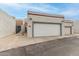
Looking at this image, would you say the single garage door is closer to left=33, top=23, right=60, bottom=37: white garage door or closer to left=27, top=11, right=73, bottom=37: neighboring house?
left=27, top=11, right=73, bottom=37: neighboring house

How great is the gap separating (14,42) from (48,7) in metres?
3.22

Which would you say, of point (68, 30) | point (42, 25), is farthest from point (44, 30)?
point (68, 30)

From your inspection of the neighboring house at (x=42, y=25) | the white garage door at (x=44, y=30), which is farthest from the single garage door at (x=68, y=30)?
the white garage door at (x=44, y=30)

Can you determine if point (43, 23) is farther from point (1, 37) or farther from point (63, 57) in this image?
point (63, 57)

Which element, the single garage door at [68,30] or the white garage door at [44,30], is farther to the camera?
the single garage door at [68,30]

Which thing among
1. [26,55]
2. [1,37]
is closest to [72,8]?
[26,55]

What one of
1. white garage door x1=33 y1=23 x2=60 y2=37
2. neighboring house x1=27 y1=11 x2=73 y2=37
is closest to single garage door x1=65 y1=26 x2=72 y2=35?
neighboring house x1=27 y1=11 x2=73 y2=37

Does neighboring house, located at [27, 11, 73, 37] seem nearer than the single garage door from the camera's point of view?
Yes

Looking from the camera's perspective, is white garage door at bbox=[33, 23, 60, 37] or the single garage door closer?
white garage door at bbox=[33, 23, 60, 37]

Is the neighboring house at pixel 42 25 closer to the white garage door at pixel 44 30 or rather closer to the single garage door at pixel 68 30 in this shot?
the white garage door at pixel 44 30

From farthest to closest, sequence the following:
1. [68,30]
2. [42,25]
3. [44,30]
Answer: [68,30], [42,25], [44,30]

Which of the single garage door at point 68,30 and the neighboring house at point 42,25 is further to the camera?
the single garage door at point 68,30

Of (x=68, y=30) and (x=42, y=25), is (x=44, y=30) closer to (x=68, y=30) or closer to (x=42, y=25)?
(x=42, y=25)

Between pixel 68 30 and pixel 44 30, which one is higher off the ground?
pixel 44 30
